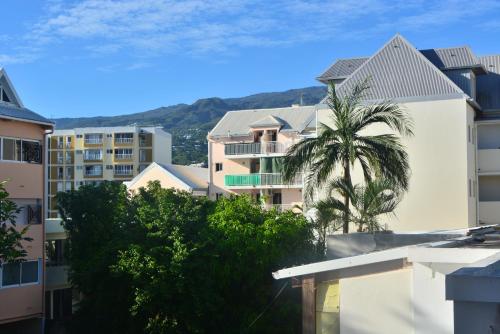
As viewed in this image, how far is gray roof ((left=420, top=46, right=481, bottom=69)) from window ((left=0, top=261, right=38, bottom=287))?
19.1 meters

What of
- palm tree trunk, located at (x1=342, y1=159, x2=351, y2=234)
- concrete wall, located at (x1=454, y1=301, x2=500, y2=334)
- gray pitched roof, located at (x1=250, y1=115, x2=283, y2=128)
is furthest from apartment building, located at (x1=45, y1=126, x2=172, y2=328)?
concrete wall, located at (x1=454, y1=301, x2=500, y2=334)

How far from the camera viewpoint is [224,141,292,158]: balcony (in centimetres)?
4656

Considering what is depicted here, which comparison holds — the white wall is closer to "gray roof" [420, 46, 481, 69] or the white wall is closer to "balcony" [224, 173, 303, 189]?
"balcony" [224, 173, 303, 189]

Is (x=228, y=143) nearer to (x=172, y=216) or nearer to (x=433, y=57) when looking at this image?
(x=433, y=57)

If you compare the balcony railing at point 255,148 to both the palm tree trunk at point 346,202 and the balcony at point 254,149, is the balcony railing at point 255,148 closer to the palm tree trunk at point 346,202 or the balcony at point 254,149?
the balcony at point 254,149

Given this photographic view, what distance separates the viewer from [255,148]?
155 feet

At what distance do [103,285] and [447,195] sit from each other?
601 inches

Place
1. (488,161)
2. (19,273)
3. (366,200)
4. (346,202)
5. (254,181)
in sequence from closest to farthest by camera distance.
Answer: (346,202)
(366,200)
(19,273)
(488,161)
(254,181)

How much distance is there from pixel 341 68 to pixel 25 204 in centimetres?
1631

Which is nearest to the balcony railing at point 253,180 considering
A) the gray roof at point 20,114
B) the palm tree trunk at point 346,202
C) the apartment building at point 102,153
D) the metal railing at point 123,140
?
the gray roof at point 20,114

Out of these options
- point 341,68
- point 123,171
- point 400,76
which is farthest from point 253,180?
point 123,171

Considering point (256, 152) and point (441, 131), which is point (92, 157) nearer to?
point (256, 152)

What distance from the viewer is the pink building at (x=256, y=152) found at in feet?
151

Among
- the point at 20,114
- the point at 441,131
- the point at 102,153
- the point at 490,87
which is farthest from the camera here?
the point at 102,153
